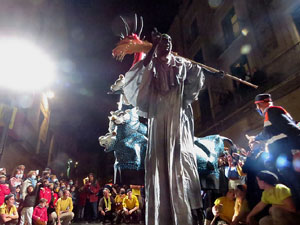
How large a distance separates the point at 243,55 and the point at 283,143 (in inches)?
508

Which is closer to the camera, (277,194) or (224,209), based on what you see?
(277,194)

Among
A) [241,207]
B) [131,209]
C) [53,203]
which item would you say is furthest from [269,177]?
[53,203]

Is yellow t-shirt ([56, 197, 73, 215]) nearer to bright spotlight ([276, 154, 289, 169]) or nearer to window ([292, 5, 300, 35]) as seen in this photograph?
bright spotlight ([276, 154, 289, 169])

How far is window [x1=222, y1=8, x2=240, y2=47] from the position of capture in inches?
620

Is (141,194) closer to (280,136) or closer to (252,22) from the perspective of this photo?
(280,136)

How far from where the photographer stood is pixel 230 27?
1642 centimetres

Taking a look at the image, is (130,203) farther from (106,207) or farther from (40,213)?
(40,213)

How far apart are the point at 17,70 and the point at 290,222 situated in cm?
1329

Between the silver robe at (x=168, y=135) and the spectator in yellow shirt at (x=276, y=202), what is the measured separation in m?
1.13

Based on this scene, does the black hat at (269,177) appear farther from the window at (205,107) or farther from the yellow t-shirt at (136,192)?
the window at (205,107)

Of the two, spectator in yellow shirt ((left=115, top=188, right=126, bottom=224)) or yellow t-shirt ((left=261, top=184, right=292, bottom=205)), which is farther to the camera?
spectator in yellow shirt ((left=115, top=188, right=126, bottom=224))

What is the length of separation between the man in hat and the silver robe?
116 centimetres

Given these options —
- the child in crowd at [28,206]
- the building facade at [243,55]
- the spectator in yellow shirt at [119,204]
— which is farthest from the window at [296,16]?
the child in crowd at [28,206]

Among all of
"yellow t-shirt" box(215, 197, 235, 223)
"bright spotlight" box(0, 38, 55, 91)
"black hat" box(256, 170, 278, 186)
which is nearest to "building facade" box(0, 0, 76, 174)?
"bright spotlight" box(0, 38, 55, 91)
